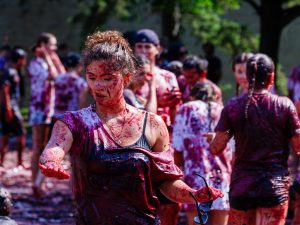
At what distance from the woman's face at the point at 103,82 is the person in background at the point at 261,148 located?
225cm

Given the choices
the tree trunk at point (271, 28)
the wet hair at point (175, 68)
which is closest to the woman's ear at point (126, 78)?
the wet hair at point (175, 68)

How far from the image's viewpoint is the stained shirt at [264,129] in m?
6.52

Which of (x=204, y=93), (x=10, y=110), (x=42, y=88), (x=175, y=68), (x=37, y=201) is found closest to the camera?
(x=204, y=93)

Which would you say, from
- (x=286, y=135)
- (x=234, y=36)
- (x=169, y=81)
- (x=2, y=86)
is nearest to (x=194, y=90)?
(x=169, y=81)

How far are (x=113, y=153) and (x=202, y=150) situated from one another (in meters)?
3.55

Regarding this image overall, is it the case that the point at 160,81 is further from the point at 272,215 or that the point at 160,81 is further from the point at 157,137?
the point at 157,137

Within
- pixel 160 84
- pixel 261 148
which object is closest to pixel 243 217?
pixel 261 148

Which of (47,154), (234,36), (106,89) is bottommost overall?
(47,154)

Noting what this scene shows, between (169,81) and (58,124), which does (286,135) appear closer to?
(169,81)

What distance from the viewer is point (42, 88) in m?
12.1

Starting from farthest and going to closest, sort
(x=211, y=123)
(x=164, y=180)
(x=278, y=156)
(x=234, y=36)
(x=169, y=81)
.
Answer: (x=234, y=36), (x=169, y=81), (x=211, y=123), (x=278, y=156), (x=164, y=180)

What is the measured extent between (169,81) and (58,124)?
4058mm

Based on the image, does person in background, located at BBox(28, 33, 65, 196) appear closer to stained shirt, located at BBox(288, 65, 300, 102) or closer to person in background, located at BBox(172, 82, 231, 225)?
stained shirt, located at BBox(288, 65, 300, 102)

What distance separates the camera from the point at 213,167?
784cm
